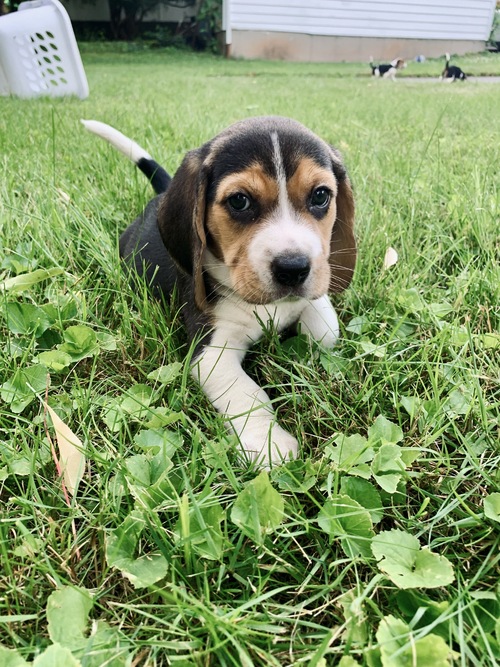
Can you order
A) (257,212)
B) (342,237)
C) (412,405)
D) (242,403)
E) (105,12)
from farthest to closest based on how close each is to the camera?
(105,12), (342,237), (257,212), (242,403), (412,405)

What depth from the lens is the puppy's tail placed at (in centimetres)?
348

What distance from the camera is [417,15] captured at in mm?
21297

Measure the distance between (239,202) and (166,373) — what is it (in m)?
0.71

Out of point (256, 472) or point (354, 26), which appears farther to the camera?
point (354, 26)

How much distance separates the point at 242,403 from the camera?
189cm

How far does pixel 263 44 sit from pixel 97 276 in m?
20.8

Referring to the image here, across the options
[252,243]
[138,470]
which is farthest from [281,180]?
[138,470]

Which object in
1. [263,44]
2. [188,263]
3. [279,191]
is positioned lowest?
[263,44]

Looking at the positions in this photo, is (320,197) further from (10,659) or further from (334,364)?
(10,659)

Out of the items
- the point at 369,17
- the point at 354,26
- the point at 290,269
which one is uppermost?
the point at 290,269

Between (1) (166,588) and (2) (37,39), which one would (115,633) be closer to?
(1) (166,588)

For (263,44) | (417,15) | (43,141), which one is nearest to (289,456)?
(43,141)

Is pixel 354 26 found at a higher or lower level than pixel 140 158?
lower

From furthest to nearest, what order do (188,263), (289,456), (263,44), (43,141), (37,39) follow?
(263,44)
(37,39)
(43,141)
(188,263)
(289,456)
